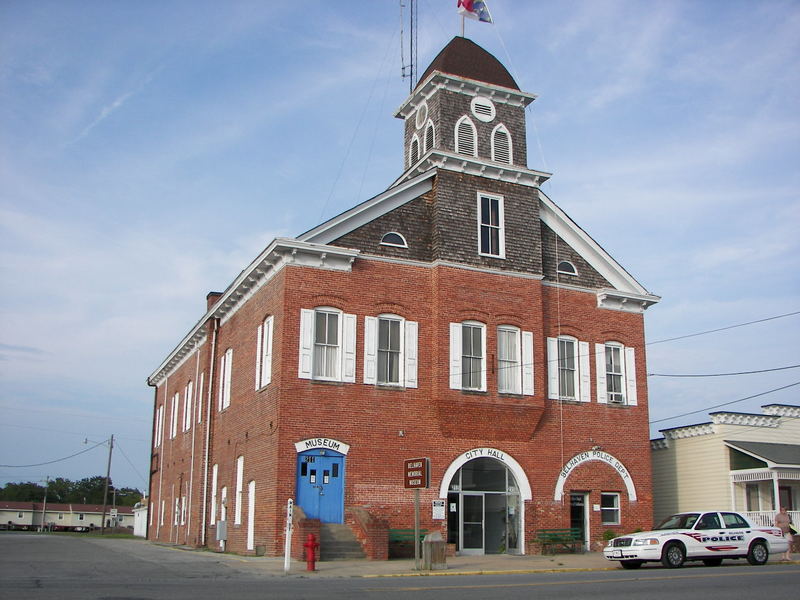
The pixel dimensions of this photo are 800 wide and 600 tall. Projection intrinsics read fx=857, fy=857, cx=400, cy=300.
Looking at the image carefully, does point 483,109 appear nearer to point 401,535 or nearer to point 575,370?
point 575,370

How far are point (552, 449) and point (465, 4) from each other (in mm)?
16438

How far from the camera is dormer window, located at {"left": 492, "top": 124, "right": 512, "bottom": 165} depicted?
30.3m

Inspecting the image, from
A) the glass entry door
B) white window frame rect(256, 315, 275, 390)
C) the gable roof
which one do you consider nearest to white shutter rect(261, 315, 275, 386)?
white window frame rect(256, 315, 275, 390)

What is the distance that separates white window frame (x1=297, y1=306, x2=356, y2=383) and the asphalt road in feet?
21.0

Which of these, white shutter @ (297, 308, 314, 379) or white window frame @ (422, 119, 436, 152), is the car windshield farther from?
white window frame @ (422, 119, 436, 152)

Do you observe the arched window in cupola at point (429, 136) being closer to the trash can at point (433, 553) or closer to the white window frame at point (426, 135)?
the white window frame at point (426, 135)

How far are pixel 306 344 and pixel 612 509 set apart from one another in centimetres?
1257

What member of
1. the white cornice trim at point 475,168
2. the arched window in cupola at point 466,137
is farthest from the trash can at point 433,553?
the arched window in cupola at point 466,137

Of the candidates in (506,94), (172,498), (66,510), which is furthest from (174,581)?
(66,510)

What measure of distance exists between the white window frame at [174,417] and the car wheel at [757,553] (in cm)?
2851

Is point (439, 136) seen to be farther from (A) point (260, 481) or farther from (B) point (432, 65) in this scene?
(A) point (260, 481)

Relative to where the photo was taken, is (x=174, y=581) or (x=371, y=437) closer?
(x=174, y=581)

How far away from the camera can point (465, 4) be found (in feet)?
104

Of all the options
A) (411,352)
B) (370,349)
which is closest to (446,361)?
(411,352)
